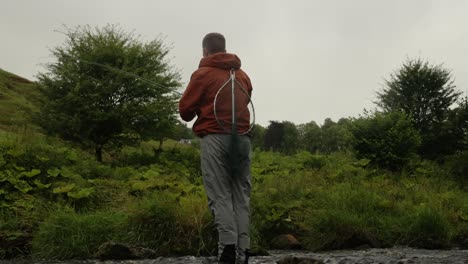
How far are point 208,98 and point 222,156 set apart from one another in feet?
1.73

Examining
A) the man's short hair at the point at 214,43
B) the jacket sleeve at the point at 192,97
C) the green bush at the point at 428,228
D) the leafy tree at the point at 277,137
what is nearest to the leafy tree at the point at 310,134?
the leafy tree at the point at 277,137

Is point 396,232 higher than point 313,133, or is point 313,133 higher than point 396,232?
point 313,133

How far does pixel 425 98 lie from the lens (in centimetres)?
1955

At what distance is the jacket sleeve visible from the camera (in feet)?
15.1

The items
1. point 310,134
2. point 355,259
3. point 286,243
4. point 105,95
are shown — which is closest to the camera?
point 355,259

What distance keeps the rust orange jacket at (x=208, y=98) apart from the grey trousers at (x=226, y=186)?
Answer: 94 mm

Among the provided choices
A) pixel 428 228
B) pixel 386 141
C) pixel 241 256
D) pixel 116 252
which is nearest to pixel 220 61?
pixel 241 256

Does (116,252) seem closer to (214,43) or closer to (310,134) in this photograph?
(214,43)

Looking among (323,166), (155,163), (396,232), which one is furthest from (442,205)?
(155,163)

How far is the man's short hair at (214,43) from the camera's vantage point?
4832mm

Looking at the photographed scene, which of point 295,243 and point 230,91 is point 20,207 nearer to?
point 295,243

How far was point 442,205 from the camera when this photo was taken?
432 inches

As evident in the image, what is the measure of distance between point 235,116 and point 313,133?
72.9m

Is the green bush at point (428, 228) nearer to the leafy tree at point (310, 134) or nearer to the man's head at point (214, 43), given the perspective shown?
the man's head at point (214, 43)
